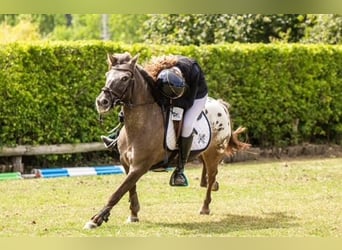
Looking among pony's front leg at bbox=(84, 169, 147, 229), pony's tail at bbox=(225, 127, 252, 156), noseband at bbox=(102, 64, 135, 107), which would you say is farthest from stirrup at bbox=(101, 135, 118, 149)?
pony's tail at bbox=(225, 127, 252, 156)

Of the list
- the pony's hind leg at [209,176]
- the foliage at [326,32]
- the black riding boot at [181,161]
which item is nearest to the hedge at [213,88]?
the foliage at [326,32]

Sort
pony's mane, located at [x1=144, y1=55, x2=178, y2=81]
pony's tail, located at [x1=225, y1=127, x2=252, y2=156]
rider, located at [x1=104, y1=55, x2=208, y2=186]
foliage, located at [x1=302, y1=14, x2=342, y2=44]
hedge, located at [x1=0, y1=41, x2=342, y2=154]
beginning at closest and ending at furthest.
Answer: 1. rider, located at [x1=104, y1=55, x2=208, y2=186]
2. pony's mane, located at [x1=144, y1=55, x2=178, y2=81]
3. pony's tail, located at [x1=225, y1=127, x2=252, y2=156]
4. hedge, located at [x1=0, y1=41, x2=342, y2=154]
5. foliage, located at [x1=302, y1=14, x2=342, y2=44]

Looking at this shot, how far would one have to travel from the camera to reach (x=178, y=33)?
17188 mm

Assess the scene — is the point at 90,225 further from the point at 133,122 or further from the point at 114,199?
the point at 133,122

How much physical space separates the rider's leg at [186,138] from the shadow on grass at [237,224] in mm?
406

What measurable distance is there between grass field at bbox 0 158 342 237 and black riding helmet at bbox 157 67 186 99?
1.17 m

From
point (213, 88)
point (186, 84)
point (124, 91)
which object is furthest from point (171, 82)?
point (213, 88)

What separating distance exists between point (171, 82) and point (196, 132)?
3.01 feet

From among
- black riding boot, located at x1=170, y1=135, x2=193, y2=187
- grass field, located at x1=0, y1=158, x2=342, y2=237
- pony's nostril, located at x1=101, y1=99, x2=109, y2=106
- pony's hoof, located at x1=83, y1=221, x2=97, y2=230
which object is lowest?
grass field, located at x1=0, y1=158, x2=342, y2=237

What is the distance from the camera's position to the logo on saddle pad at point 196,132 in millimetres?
6523

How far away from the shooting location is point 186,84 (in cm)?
627

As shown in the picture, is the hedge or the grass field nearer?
the grass field

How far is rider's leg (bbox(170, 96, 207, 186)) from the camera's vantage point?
21.6ft

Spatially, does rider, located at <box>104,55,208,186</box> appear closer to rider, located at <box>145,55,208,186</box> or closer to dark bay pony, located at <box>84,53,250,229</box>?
rider, located at <box>145,55,208,186</box>
